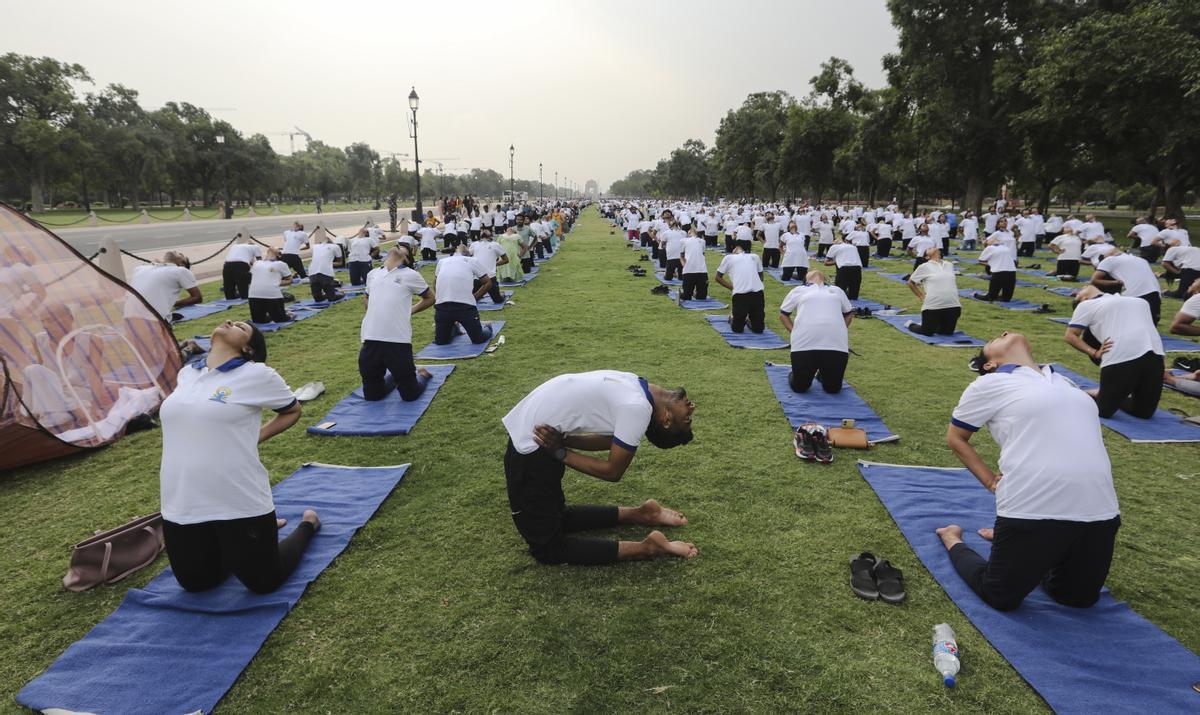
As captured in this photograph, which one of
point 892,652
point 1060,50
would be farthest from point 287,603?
point 1060,50

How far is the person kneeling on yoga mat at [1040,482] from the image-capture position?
3012 mm

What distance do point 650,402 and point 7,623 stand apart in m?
3.89

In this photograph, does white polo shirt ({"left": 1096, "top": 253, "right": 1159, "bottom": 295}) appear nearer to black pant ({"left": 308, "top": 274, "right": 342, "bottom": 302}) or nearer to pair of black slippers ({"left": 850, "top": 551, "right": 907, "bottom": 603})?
pair of black slippers ({"left": 850, "top": 551, "right": 907, "bottom": 603})

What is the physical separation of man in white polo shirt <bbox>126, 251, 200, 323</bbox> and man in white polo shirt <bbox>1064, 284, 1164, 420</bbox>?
11.1 metres

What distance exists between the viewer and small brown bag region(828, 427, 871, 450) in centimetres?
552

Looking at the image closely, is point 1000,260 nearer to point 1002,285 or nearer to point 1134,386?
point 1002,285

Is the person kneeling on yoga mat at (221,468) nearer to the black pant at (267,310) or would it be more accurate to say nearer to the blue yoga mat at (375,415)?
the blue yoga mat at (375,415)

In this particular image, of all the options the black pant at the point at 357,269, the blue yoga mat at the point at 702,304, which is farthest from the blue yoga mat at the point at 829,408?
the black pant at the point at 357,269

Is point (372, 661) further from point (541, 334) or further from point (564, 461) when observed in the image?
point (541, 334)

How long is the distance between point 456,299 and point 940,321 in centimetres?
806

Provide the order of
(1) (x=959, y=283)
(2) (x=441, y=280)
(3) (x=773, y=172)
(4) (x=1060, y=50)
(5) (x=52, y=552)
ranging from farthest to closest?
(3) (x=773, y=172)
(4) (x=1060, y=50)
(1) (x=959, y=283)
(2) (x=441, y=280)
(5) (x=52, y=552)

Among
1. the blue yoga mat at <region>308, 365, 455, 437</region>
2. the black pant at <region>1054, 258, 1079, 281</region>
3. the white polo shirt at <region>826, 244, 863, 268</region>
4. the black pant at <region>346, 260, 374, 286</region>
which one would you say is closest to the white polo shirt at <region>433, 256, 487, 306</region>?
the blue yoga mat at <region>308, 365, 455, 437</region>

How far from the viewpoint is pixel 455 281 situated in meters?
9.23

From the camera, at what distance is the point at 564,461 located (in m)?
3.36
